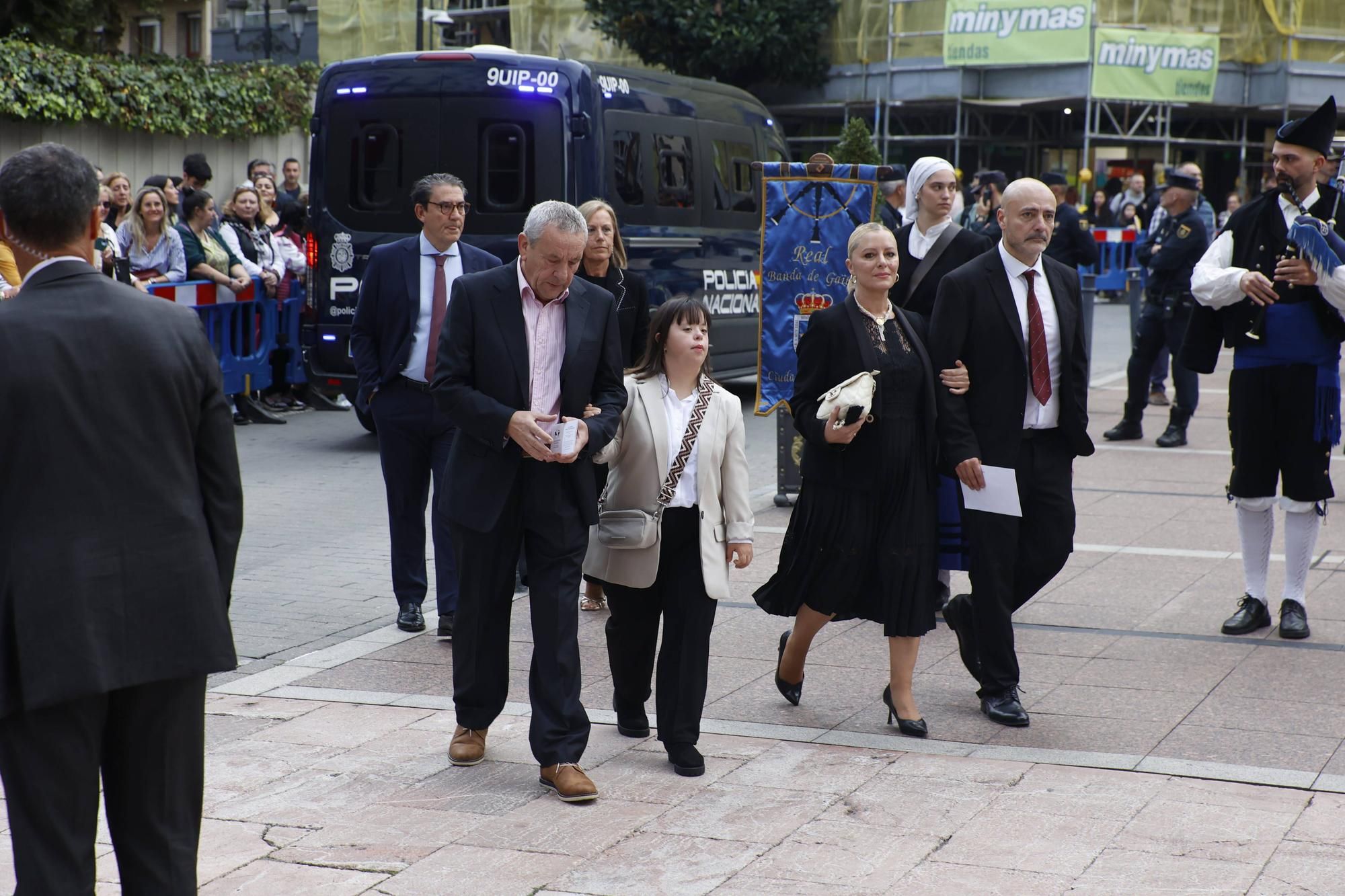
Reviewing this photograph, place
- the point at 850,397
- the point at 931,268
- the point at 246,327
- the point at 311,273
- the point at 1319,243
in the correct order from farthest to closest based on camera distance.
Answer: the point at 246,327 < the point at 311,273 < the point at 931,268 < the point at 1319,243 < the point at 850,397

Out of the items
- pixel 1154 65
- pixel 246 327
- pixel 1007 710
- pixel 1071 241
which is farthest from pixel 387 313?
pixel 1154 65

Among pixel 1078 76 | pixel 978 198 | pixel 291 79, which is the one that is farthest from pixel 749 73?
pixel 978 198

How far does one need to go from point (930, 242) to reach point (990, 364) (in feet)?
4.25

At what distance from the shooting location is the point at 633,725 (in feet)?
18.1

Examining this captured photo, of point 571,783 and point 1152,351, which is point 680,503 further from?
point 1152,351

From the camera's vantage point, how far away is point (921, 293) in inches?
264

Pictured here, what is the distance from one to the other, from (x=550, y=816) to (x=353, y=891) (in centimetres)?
73

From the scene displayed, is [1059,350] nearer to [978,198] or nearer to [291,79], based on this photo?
[978,198]

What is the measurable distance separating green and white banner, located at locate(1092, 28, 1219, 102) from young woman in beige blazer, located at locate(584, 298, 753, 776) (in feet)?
89.0

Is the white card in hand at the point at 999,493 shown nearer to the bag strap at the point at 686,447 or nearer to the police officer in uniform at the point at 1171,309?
the bag strap at the point at 686,447

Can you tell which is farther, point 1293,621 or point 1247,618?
point 1247,618

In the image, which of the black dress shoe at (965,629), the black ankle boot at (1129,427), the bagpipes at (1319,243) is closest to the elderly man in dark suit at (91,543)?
the black dress shoe at (965,629)

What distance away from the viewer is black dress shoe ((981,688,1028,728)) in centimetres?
564

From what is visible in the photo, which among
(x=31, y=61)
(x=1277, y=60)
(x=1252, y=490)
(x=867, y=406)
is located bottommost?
(x=1252, y=490)
